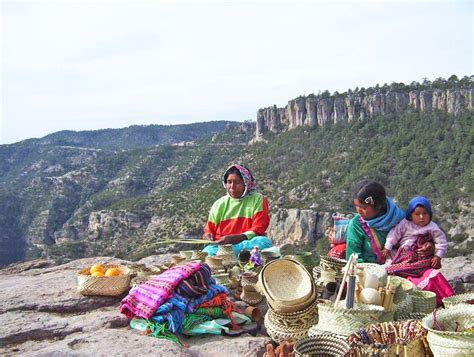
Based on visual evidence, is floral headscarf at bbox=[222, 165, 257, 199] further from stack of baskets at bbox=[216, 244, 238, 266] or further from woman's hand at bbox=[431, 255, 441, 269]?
woman's hand at bbox=[431, 255, 441, 269]

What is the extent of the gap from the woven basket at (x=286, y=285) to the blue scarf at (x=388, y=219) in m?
1.17

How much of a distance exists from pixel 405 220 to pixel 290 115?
6474 cm

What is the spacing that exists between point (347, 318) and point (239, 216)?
9.94 ft

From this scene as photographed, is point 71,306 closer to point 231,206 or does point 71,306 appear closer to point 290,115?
point 231,206

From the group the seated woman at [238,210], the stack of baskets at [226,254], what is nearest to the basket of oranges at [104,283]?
the stack of baskets at [226,254]

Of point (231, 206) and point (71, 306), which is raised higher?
point (231, 206)

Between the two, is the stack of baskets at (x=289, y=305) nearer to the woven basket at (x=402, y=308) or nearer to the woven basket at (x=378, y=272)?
the woven basket at (x=378, y=272)

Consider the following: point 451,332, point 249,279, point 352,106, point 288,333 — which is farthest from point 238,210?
point 352,106

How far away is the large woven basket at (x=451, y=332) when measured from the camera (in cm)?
272

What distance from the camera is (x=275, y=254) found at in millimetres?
5141

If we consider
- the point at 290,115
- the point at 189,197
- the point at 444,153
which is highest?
the point at 290,115

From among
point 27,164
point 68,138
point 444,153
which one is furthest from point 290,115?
point 68,138

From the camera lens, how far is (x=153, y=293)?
13.5ft

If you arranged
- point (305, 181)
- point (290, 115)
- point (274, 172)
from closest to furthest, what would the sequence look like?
point (305, 181), point (274, 172), point (290, 115)
